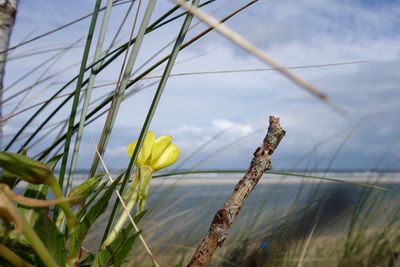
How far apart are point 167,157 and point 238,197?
0.15 m

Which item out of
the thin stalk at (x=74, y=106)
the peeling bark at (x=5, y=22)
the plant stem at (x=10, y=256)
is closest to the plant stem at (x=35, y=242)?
the plant stem at (x=10, y=256)

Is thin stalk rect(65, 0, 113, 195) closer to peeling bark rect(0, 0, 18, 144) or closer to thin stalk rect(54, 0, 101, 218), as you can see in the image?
thin stalk rect(54, 0, 101, 218)

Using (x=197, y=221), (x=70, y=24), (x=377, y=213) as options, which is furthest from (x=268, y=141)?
(x=197, y=221)

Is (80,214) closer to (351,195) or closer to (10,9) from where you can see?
(10,9)

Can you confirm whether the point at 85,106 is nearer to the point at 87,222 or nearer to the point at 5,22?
the point at 87,222

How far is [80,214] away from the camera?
0.46 metres

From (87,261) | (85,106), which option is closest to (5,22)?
(85,106)

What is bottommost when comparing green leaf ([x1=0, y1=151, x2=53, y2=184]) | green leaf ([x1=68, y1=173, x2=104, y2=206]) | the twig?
green leaf ([x1=0, y1=151, x2=53, y2=184])

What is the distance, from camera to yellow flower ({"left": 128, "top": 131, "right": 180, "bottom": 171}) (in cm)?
54

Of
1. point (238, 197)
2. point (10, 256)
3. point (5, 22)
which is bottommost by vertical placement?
point (10, 256)

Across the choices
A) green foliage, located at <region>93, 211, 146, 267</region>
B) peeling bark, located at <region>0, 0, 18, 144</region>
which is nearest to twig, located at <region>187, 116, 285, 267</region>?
green foliage, located at <region>93, 211, 146, 267</region>

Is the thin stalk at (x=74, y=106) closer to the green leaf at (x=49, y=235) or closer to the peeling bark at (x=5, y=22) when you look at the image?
the green leaf at (x=49, y=235)

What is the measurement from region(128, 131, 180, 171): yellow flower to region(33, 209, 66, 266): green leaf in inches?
6.5

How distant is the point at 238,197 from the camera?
43 centimetres
